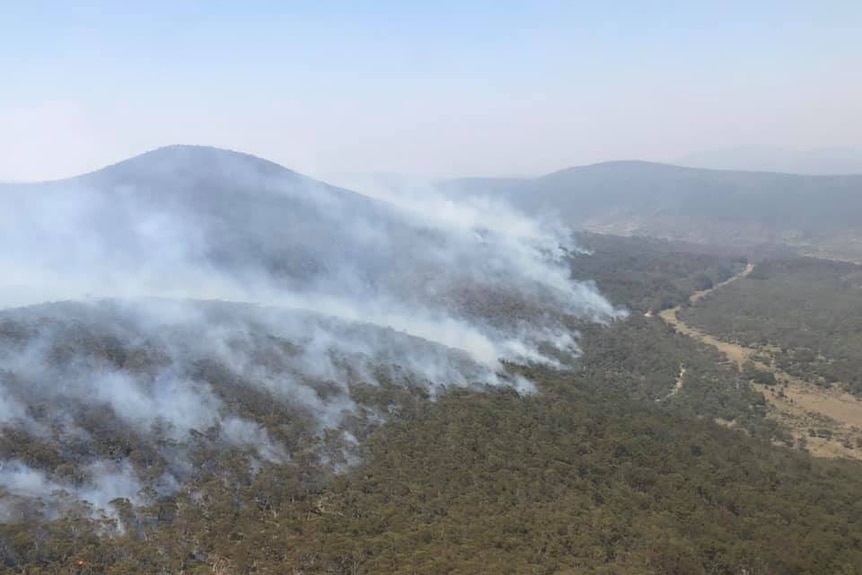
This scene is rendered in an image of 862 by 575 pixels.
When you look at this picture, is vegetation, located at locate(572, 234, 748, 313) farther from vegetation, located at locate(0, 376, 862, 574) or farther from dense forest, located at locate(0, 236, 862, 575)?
vegetation, located at locate(0, 376, 862, 574)

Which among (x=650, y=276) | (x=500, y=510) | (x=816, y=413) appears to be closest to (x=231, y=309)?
(x=500, y=510)

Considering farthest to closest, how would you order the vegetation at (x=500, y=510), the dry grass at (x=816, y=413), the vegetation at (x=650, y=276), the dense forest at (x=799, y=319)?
1. the vegetation at (x=650, y=276)
2. the dense forest at (x=799, y=319)
3. the dry grass at (x=816, y=413)
4. the vegetation at (x=500, y=510)

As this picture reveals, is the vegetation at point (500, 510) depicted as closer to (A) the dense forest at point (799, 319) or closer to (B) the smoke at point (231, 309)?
(B) the smoke at point (231, 309)

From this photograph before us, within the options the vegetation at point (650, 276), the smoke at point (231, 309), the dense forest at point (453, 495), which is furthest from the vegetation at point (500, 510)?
the vegetation at point (650, 276)

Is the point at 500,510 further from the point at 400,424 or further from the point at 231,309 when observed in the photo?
the point at 231,309

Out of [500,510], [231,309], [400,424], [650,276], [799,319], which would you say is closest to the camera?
[500,510]

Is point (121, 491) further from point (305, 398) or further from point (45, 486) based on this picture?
point (305, 398)
